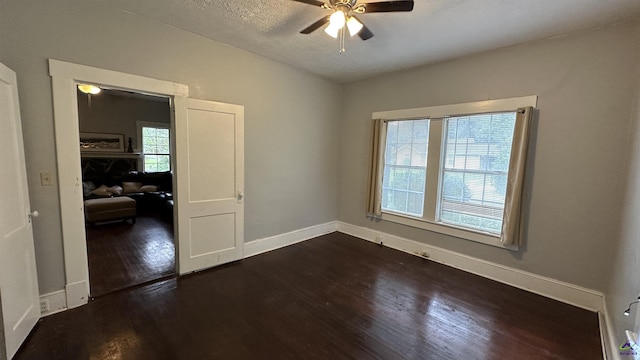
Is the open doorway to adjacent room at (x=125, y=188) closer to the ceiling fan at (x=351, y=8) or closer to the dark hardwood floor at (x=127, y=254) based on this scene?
the dark hardwood floor at (x=127, y=254)

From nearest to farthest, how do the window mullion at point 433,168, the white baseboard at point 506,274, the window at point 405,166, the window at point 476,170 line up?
the white baseboard at point 506,274 → the window at point 476,170 → the window mullion at point 433,168 → the window at point 405,166

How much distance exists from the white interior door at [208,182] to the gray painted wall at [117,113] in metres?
3.85

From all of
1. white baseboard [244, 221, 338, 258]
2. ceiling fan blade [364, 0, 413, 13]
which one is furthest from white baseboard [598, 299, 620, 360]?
white baseboard [244, 221, 338, 258]

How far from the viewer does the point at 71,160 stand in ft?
7.84

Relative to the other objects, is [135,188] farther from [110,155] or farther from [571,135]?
[571,135]

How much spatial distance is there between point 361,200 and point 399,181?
31.5 inches

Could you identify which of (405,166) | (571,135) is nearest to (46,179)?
(405,166)

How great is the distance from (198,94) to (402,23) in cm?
236

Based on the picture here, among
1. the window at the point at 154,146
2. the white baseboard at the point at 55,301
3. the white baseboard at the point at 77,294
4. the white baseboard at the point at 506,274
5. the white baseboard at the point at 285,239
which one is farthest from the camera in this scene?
the window at the point at 154,146

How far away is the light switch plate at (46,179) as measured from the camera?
2.27m

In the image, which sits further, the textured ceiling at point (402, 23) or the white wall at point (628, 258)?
the textured ceiling at point (402, 23)

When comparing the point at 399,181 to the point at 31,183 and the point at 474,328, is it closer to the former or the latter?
the point at 474,328

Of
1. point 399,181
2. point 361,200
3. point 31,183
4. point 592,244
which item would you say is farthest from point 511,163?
point 31,183

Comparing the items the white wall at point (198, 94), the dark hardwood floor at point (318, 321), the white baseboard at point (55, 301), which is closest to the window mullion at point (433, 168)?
the dark hardwood floor at point (318, 321)
